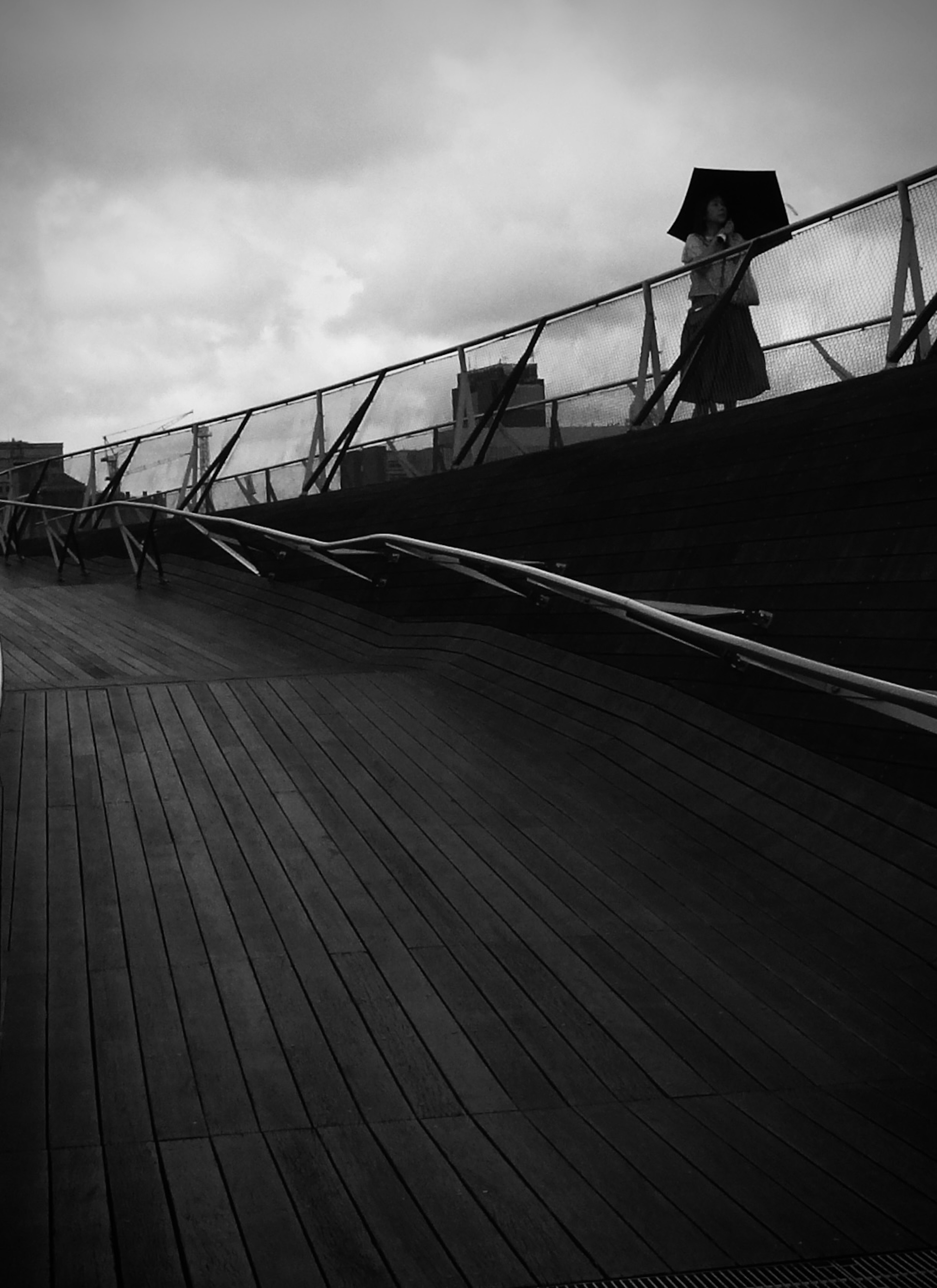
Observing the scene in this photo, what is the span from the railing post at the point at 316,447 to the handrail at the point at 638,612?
1.25 metres

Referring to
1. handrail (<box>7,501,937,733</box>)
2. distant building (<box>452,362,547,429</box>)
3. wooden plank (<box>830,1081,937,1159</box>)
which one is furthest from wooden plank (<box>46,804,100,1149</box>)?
distant building (<box>452,362,547,429</box>)

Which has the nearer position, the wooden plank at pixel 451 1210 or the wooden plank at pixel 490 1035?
the wooden plank at pixel 451 1210

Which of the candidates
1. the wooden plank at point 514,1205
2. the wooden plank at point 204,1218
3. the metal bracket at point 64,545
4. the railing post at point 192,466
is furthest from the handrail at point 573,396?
the wooden plank at point 204,1218

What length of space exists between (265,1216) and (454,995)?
4.76 ft

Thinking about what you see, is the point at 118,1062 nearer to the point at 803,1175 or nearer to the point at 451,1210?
the point at 451,1210

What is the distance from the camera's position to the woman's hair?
10664 mm

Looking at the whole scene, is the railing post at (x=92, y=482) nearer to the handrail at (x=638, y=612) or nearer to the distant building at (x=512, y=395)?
the handrail at (x=638, y=612)

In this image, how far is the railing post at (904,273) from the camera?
783 cm

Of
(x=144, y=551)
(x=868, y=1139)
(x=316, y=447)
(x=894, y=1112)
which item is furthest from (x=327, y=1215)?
(x=144, y=551)

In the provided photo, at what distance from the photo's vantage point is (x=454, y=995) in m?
4.89

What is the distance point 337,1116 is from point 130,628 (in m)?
8.44

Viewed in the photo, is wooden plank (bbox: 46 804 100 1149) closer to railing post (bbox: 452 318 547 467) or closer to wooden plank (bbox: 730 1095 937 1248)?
wooden plank (bbox: 730 1095 937 1248)

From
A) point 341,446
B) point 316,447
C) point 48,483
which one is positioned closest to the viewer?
point 341,446

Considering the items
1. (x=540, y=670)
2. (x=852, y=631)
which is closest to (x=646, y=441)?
(x=540, y=670)
